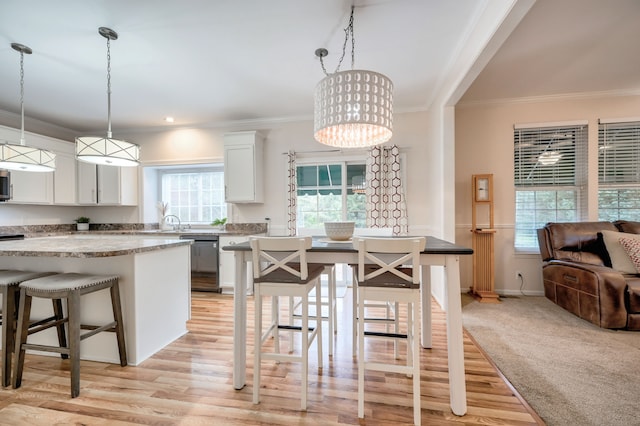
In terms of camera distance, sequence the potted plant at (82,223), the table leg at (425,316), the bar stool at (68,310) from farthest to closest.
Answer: the potted plant at (82,223) → the table leg at (425,316) → the bar stool at (68,310)

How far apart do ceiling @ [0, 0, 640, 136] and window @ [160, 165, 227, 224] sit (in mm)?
1263

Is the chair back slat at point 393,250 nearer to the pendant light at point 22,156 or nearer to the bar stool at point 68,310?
the bar stool at point 68,310

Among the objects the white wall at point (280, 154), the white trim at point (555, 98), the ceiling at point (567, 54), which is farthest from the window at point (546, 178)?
the white wall at point (280, 154)

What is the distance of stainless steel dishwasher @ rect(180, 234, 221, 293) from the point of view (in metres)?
3.93

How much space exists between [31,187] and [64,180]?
44cm

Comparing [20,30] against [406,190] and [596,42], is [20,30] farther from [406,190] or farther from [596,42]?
[596,42]

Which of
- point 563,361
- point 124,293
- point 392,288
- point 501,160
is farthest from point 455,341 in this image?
point 501,160

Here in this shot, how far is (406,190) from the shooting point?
12.8ft

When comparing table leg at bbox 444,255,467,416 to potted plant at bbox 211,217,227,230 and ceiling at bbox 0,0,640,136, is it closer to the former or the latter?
ceiling at bbox 0,0,640,136

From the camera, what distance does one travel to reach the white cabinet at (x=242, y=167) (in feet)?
13.3

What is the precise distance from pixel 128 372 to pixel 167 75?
2788mm

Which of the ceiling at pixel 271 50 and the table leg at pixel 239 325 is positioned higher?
the ceiling at pixel 271 50

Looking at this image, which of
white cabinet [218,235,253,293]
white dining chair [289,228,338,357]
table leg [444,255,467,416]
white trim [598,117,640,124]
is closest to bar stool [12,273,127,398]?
white dining chair [289,228,338,357]

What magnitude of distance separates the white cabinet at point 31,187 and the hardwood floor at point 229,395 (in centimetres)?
275
